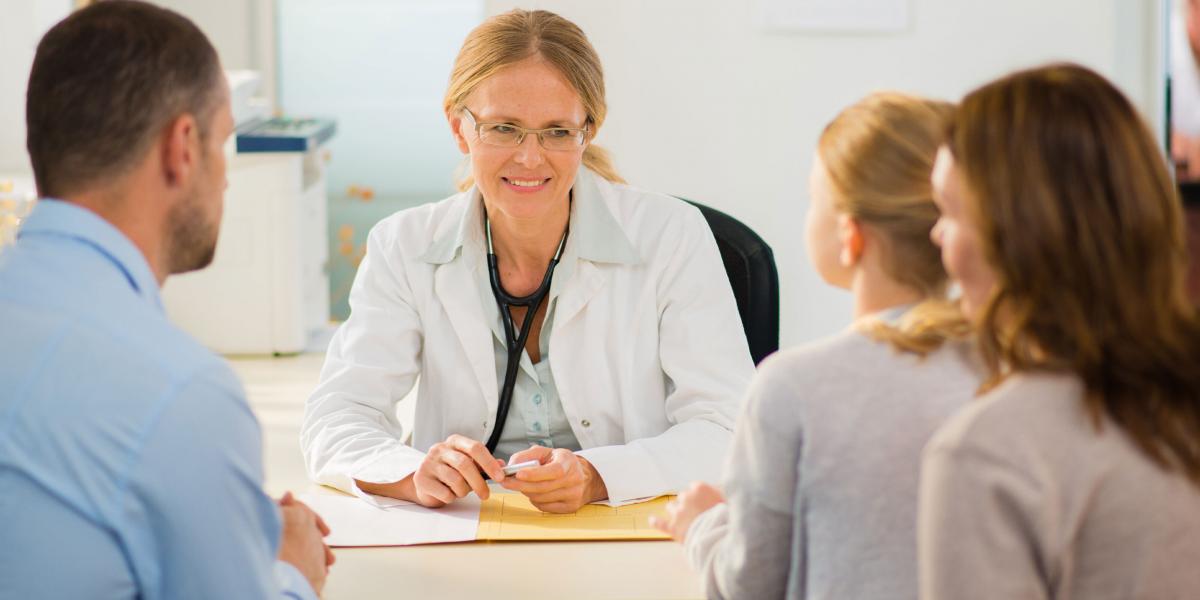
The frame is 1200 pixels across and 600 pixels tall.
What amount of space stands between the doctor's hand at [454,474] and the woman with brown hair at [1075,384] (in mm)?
795

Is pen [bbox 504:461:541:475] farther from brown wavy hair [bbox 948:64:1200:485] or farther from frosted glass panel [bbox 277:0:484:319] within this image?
frosted glass panel [bbox 277:0:484:319]

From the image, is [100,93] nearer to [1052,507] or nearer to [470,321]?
[1052,507]

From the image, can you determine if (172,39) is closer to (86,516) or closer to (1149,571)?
(86,516)

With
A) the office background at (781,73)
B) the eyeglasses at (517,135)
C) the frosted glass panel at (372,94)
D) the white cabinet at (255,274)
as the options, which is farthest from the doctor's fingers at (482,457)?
the frosted glass panel at (372,94)

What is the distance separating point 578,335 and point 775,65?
2150 mm

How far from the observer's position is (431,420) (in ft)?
6.62

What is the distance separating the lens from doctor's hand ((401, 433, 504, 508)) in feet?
5.07

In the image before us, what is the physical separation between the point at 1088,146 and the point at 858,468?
0.99 ft

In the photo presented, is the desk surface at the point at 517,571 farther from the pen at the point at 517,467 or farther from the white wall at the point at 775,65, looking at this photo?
the white wall at the point at 775,65

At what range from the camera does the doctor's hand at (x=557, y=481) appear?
1.53 meters

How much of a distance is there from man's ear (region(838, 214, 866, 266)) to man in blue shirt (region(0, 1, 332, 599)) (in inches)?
21.0

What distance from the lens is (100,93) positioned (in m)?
1.03

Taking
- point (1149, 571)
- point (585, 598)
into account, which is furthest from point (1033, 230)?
point (585, 598)

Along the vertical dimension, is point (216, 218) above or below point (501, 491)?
above
